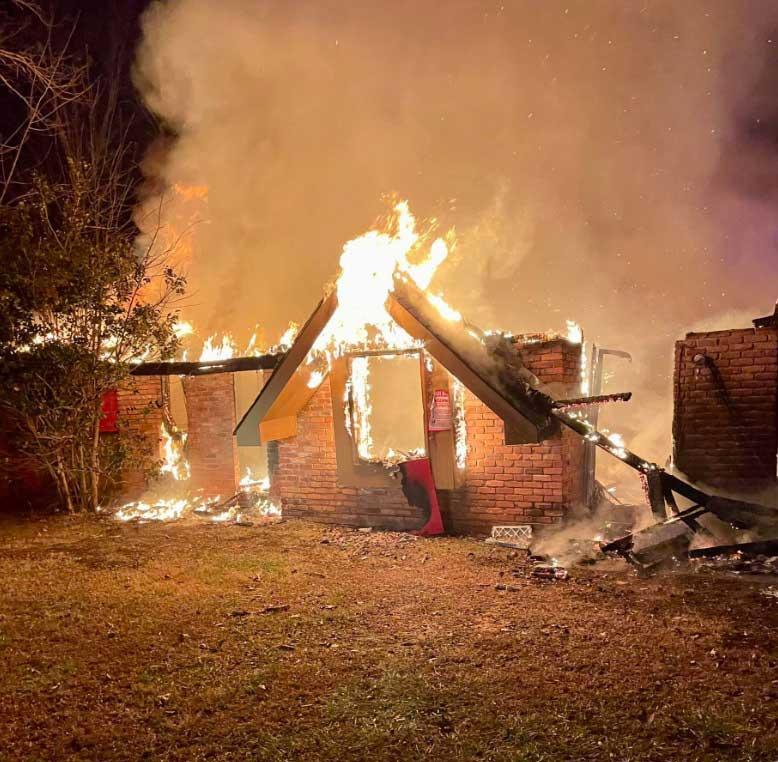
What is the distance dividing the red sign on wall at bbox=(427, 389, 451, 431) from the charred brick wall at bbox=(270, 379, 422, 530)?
1097 millimetres

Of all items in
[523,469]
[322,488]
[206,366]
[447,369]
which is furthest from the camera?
[206,366]

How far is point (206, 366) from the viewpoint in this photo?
11602 millimetres

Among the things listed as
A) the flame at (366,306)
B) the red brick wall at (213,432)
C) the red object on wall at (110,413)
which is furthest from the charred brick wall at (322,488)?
the red object on wall at (110,413)

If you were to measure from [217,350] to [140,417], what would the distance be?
2.13m

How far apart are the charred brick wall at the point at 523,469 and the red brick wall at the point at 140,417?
23.4 feet

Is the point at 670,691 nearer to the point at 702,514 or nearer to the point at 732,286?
the point at 702,514

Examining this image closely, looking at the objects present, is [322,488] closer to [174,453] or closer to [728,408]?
[174,453]

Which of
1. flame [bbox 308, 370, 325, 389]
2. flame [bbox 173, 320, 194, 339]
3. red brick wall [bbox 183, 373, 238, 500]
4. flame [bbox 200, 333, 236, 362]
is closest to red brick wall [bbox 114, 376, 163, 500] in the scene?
red brick wall [bbox 183, 373, 238, 500]

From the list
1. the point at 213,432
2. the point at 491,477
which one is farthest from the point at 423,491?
the point at 213,432

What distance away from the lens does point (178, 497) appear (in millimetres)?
11961

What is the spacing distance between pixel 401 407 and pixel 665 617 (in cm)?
1162

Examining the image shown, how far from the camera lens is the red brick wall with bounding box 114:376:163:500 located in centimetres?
1223

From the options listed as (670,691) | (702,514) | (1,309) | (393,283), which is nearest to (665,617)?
(670,691)

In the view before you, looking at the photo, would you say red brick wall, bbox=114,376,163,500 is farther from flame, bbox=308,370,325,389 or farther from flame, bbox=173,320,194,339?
flame, bbox=308,370,325,389
